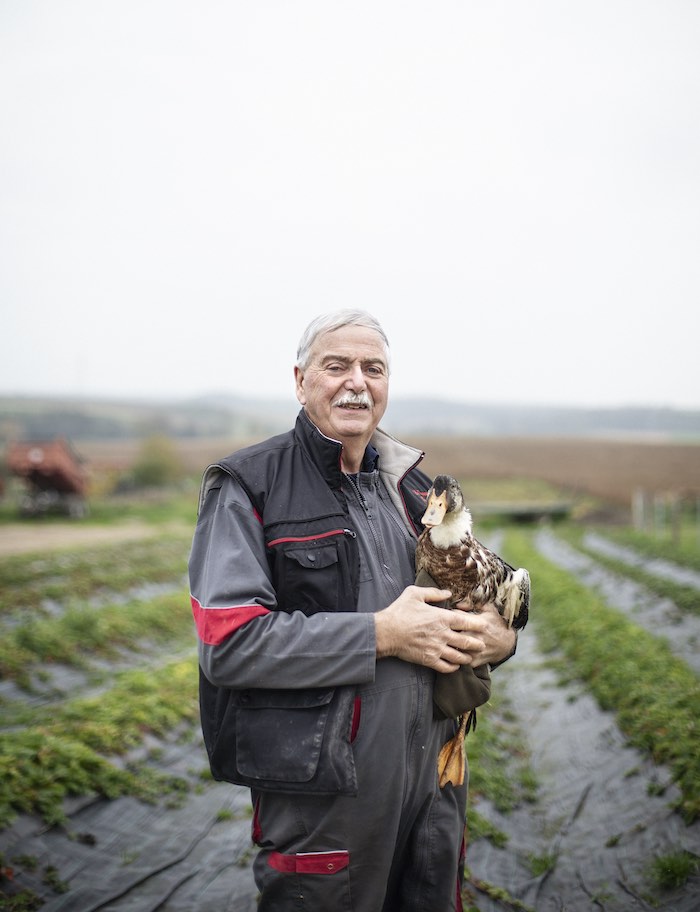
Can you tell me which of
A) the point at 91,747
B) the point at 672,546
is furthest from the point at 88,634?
Result: the point at 672,546

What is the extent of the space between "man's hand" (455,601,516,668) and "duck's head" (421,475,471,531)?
311mm

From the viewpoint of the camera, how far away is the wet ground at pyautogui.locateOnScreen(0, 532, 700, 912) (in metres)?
3.23

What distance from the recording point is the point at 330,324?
2215mm

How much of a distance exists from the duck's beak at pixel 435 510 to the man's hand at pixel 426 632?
214mm

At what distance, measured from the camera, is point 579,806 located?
4.14m

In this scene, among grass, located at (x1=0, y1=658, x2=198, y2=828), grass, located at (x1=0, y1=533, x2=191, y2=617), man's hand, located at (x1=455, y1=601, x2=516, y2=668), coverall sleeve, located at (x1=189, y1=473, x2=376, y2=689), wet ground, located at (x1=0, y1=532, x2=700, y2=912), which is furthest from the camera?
grass, located at (x1=0, y1=533, x2=191, y2=617)

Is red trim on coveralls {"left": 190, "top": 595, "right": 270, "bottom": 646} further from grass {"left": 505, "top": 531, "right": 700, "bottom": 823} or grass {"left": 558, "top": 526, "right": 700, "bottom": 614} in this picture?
grass {"left": 558, "top": 526, "right": 700, "bottom": 614}

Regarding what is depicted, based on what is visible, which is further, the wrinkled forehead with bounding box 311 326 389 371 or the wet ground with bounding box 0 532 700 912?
the wet ground with bounding box 0 532 700 912

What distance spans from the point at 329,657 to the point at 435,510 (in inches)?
23.1

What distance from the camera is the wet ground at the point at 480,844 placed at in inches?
127

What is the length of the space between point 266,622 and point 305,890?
33.5 inches

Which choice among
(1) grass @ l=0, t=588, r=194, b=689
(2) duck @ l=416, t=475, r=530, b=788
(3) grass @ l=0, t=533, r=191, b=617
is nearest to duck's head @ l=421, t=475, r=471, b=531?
(2) duck @ l=416, t=475, r=530, b=788

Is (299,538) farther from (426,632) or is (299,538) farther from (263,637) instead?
(426,632)

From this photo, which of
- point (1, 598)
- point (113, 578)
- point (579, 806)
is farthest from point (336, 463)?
point (113, 578)
